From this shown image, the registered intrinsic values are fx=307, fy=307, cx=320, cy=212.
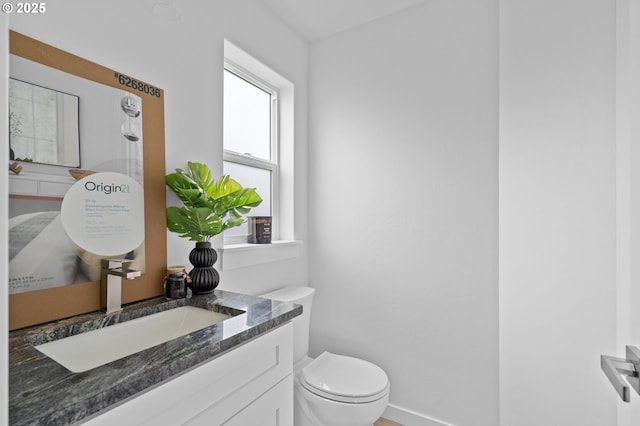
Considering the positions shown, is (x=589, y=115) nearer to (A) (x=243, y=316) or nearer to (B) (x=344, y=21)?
(B) (x=344, y=21)

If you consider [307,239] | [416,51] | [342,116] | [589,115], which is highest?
[416,51]

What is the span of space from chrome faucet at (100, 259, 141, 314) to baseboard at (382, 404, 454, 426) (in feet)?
5.50

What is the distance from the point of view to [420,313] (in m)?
1.84

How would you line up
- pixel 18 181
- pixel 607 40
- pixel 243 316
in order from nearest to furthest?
pixel 18 181 < pixel 243 316 < pixel 607 40

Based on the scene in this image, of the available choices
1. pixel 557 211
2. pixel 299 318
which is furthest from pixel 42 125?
pixel 557 211

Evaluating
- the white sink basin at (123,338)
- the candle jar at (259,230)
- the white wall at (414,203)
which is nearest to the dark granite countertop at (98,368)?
the white sink basin at (123,338)

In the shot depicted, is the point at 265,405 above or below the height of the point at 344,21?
below

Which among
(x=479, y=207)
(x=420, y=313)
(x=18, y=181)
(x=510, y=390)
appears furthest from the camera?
(x=420, y=313)

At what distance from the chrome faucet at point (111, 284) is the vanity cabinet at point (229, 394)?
1.48ft

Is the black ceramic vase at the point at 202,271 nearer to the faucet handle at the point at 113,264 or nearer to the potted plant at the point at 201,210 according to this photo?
the potted plant at the point at 201,210

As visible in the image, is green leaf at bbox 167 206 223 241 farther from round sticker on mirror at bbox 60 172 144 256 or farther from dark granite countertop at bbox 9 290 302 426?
dark granite countertop at bbox 9 290 302 426

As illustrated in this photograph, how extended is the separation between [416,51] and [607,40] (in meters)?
0.88

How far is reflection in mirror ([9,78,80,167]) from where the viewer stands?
85 centimetres

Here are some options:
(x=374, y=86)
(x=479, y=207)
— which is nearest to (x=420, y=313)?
(x=479, y=207)
